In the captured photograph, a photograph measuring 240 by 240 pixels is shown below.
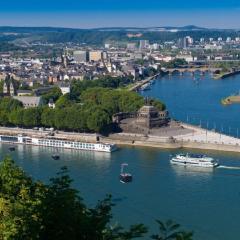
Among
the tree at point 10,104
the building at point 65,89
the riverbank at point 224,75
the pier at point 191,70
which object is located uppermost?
the tree at point 10,104

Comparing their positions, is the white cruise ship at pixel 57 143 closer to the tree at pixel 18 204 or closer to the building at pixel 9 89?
the building at pixel 9 89

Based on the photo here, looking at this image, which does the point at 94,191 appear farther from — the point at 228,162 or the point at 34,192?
the point at 34,192

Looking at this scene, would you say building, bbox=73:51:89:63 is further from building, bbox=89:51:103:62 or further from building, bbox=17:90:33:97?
building, bbox=17:90:33:97

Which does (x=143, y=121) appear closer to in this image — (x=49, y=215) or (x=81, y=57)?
(x=49, y=215)

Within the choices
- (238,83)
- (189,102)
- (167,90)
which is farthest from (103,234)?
(238,83)

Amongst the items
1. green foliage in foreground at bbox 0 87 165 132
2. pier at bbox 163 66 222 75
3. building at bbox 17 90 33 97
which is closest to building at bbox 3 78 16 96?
building at bbox 17 90 33 97

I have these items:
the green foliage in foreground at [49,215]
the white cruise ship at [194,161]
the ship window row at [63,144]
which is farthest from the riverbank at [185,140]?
the green foliage in foreground at [49,215]
